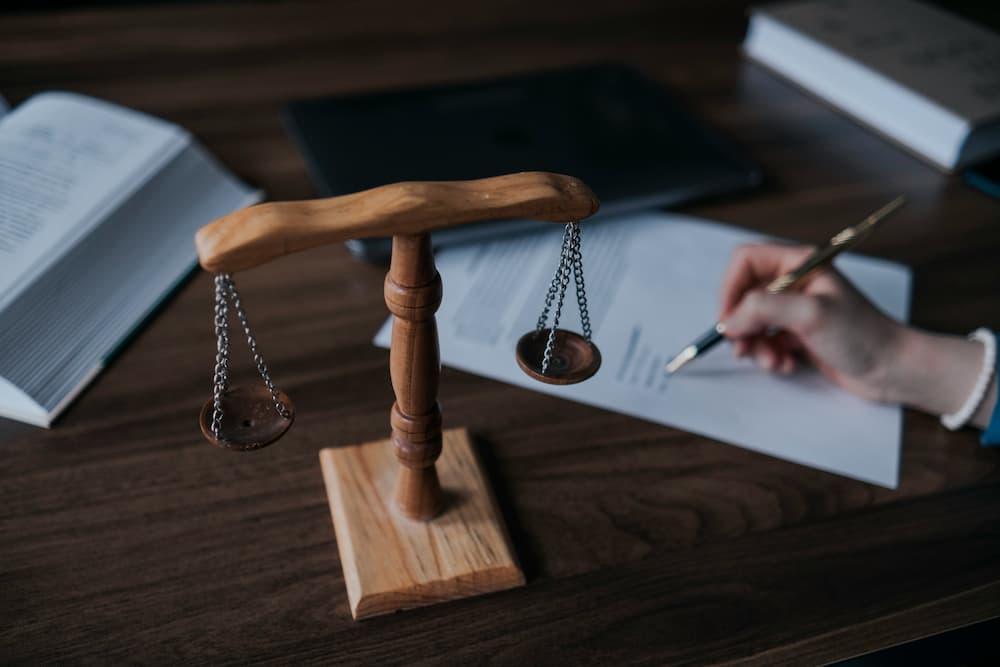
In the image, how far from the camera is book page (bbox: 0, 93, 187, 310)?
2.23 ft

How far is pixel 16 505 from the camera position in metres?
0.57

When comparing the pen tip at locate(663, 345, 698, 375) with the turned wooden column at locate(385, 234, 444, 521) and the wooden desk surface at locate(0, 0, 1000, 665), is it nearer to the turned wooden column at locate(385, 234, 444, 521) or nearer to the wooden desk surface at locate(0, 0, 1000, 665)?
the wooden desk surface at locate(0, 0, 1000, 665)

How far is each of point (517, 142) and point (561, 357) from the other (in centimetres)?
46

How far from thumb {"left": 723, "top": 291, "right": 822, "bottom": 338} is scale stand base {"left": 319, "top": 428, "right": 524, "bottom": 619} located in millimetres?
251

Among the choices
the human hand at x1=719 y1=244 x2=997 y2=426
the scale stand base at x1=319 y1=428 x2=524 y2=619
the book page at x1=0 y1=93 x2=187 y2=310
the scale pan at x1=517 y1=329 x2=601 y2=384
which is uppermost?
the scale pan at x1=517 y1=329 x2=601 y2=384

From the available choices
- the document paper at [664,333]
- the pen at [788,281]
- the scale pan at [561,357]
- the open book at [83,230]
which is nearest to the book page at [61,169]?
the open book at [83,230]

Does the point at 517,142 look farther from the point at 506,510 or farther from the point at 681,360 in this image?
the point at 506,510

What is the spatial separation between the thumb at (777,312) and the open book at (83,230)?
472 mm

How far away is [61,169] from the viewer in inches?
29.6

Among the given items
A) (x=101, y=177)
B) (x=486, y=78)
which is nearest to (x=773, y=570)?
(x=101, y=177)

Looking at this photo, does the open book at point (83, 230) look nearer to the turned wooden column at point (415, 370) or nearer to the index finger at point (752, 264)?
the turned wooden column at point (415, 370)

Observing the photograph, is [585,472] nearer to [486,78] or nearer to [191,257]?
[191,257]

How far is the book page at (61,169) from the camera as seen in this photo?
0.68 m

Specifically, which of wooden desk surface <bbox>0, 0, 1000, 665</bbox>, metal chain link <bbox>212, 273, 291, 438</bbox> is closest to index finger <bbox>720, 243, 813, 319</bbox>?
wooden desk surface <bbox>0, 0, 1000, 665</bbox>
